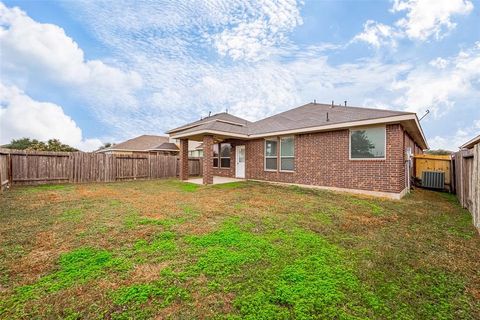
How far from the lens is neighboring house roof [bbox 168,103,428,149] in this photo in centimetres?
816

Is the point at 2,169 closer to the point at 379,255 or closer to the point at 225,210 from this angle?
the point at 225,210

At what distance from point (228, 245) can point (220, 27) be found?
11744mm

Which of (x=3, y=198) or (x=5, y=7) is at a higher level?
(x=5, y=7)

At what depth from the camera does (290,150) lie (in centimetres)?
1133

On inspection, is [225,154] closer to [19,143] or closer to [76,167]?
[76,167]

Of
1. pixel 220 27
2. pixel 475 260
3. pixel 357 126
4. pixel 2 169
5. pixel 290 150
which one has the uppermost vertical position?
pixel 220 27

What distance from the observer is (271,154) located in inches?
481

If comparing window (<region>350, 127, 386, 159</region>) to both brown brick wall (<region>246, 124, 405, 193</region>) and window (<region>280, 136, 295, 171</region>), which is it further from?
window (<region>280, 136, 295, 171</region>)

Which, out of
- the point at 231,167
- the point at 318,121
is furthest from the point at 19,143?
the point at 318,121

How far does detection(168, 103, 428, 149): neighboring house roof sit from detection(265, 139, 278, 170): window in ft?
2.26

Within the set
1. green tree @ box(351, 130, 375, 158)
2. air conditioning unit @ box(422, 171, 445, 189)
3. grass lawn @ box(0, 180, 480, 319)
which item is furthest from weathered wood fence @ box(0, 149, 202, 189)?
air conditioning unit @ box(422, 171, 445, 189)

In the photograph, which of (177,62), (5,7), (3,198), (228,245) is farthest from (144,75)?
(228,245)

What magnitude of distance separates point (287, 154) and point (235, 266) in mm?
9145

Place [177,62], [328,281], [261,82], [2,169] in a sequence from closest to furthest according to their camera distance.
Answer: [328,281] → [2,169] → [177,62] → [261,82]
